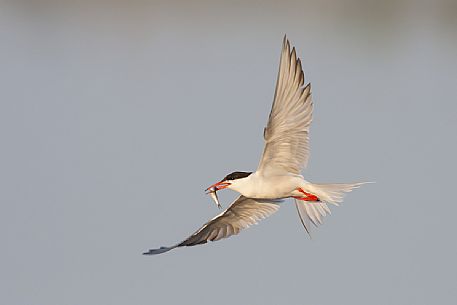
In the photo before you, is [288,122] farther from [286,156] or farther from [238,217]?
[238,217]

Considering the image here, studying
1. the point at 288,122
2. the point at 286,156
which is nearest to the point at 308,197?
the point at 286,156

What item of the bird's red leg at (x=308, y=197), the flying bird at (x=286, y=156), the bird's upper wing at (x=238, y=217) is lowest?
the bird's upper wing at (x=238, y=217)

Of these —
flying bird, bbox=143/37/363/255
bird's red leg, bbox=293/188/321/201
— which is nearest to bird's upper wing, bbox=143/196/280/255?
flying bird, bbox=143/37/363/255

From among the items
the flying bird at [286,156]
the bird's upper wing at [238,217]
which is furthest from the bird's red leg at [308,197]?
the bird's upper wing at [238,217]

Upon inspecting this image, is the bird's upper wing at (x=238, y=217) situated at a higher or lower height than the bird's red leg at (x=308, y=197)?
lower

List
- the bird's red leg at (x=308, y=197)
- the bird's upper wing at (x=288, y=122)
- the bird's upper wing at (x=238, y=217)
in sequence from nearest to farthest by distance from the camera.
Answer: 1. the bird's upper wing at (x=288, y=122)
2. the bird's red leg at (x=308, y=197)
3. the bird's upper wing at (x=238, y=217)

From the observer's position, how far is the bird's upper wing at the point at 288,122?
4121 millimetres

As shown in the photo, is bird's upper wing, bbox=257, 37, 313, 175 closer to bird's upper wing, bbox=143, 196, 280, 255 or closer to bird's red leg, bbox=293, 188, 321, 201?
bird's red leg, bbox=293, 188, 321, 201

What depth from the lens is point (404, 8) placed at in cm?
1202

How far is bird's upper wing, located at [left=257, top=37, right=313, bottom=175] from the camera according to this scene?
4.12 m

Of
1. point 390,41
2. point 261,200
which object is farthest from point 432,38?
point 261,200

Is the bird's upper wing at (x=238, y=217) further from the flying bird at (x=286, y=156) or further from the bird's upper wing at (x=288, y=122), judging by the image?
the bird's upper wing at (x=288, y=122)

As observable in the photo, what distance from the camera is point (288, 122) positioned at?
4.16 meters

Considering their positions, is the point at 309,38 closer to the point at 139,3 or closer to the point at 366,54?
the point at 366,54
